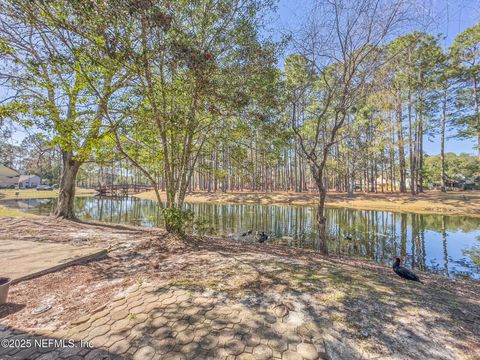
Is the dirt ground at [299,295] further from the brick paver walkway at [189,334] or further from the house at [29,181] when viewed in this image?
the house at [29,181]

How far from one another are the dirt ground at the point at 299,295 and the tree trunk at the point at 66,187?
6306 mm

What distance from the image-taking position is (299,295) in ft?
10.9

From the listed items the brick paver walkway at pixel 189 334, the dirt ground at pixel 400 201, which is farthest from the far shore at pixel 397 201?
the brick paver walkway at pixel 189 334

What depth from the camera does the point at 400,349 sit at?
2.31 m

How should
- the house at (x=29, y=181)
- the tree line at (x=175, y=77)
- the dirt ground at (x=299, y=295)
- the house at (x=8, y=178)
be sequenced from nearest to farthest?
the dirt ground at (x=299, y=295)
the tree line at (x=175, y=77)
the house at (x=8, y=178)
the house at (x=29, y=181)

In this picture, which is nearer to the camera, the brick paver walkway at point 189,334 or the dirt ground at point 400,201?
the brick paver walkway at point 189,334

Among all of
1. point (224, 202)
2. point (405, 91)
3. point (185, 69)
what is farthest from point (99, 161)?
point (405, 91)

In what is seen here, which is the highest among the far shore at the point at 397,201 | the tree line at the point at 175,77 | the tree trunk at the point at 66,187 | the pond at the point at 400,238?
the tree line at the point at 175,77

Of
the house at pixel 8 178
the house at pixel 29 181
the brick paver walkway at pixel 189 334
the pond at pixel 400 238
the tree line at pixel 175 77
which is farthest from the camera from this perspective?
the house at pixel 29 181

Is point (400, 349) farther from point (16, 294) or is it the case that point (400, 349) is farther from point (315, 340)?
point (16, 294)

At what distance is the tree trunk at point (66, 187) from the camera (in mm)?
9734

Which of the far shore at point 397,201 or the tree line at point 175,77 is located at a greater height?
the tree line at point 175,77

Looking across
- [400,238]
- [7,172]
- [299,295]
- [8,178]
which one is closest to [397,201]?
[400,238]

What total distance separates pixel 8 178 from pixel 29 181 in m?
3.70
